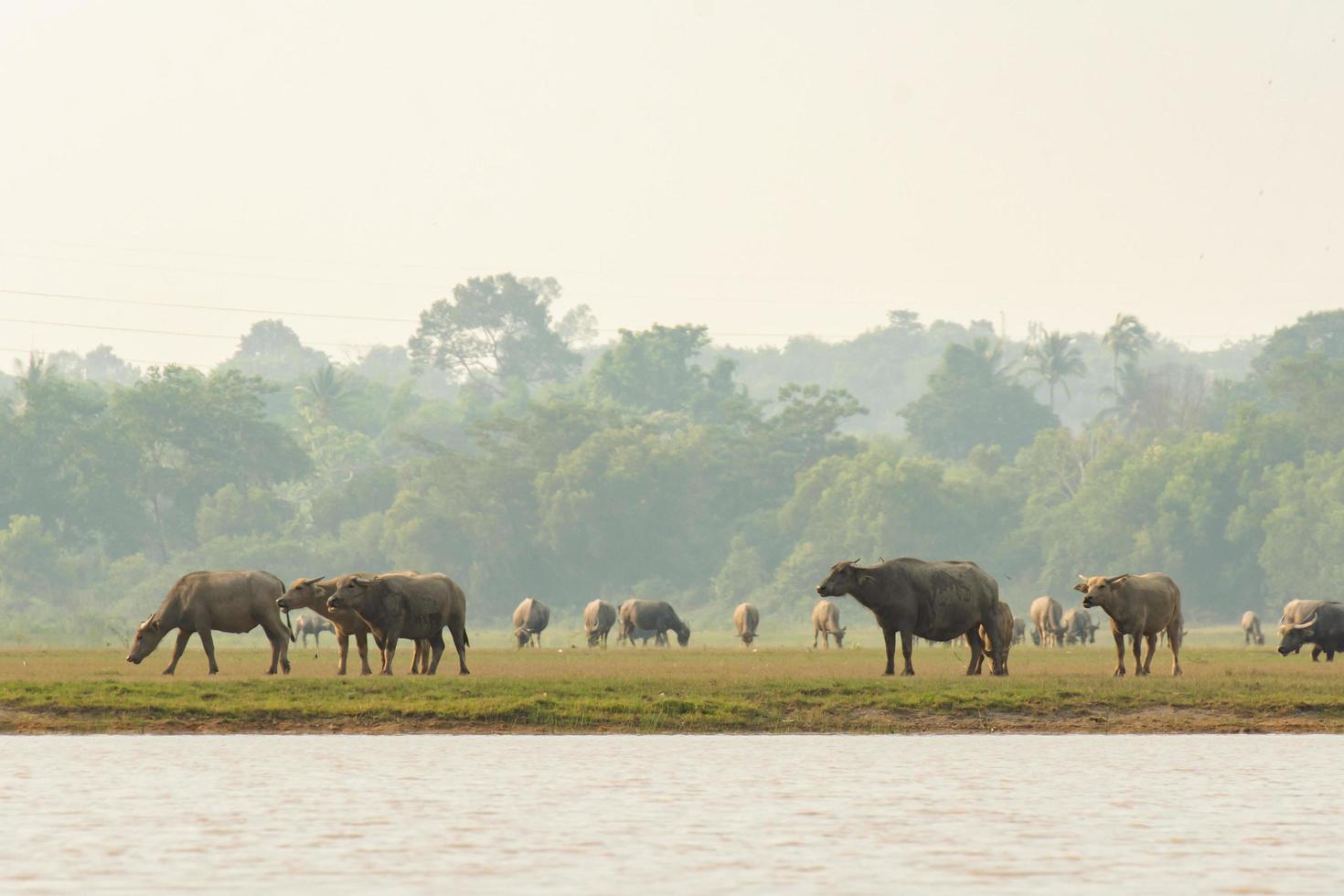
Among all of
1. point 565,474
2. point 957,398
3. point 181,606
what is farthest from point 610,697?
point 957,398

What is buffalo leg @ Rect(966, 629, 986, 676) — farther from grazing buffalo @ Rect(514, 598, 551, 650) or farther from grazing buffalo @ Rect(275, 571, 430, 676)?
grazing buffalo @ Rect(514, 598, 551, 650)

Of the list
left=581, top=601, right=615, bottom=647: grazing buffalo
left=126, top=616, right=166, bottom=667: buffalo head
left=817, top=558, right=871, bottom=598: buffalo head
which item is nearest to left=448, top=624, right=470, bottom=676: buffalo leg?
left=126, top=616, right=166, bottom=667: buffalo head

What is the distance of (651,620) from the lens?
2714 inches

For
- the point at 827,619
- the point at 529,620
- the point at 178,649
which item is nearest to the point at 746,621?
the point at 827,619

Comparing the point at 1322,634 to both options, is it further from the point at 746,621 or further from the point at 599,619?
the point at 599,619

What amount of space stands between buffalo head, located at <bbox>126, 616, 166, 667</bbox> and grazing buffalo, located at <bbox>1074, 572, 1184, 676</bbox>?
1689 cm

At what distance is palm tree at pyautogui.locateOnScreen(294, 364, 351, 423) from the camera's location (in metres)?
162

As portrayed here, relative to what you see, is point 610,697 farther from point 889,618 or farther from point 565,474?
point 565,474

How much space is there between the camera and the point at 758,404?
500 ft

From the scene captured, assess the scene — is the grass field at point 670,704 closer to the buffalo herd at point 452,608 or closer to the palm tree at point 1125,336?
the buffalo herd at point 452,608

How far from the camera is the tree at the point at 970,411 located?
162500 millimetres

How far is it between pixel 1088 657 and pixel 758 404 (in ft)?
342
